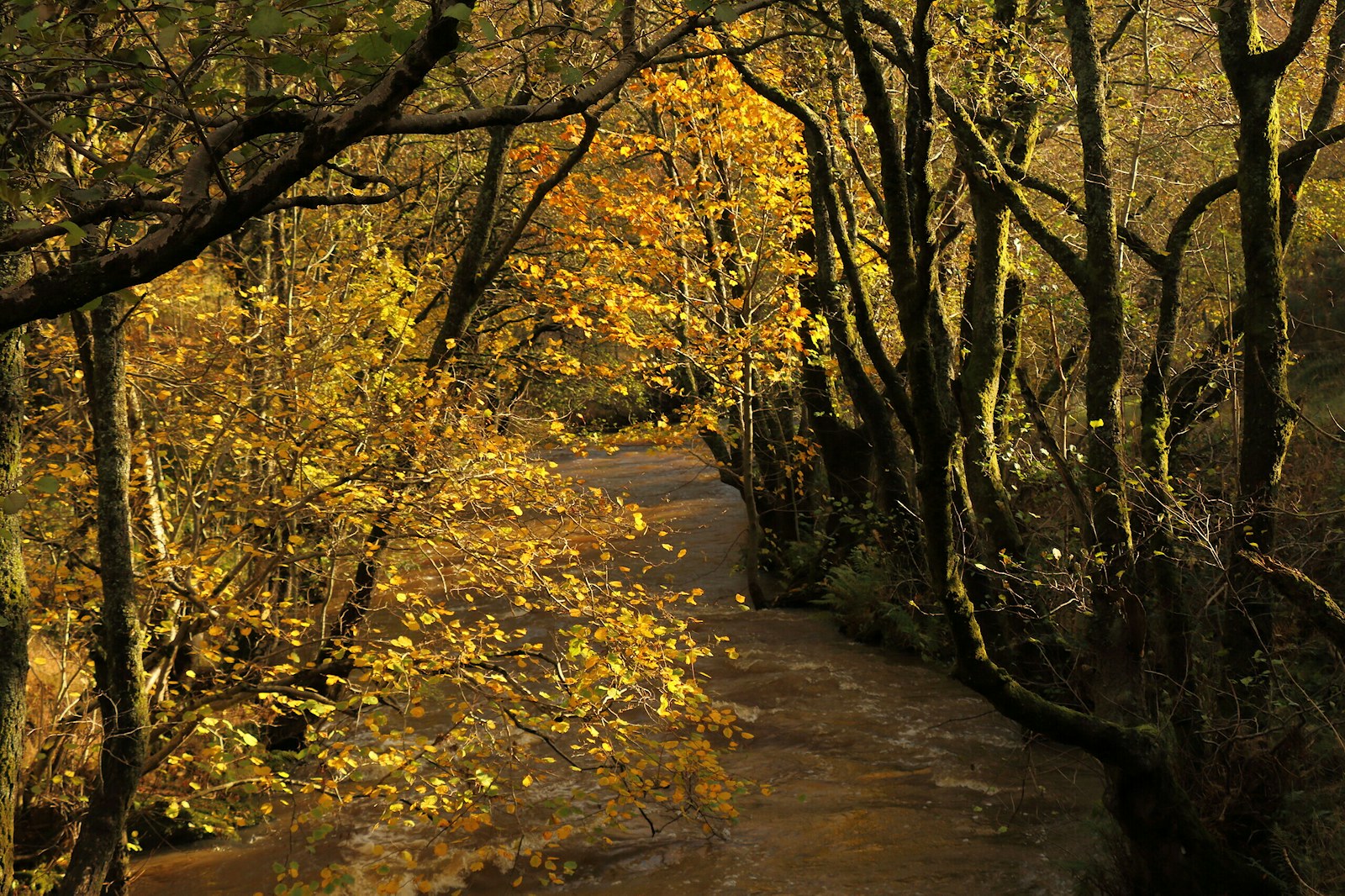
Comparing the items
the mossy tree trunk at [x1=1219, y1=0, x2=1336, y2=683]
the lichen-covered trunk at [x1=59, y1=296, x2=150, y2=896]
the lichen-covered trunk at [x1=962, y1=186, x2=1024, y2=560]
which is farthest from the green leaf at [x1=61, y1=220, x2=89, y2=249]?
the lichen-covered trunk at [x1=962, y1=186, x2=1024, y2=560]

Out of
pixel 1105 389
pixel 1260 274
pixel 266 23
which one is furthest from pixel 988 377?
pixel 266 23

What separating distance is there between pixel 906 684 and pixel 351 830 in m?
6.22

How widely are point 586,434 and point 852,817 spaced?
6.40 meters

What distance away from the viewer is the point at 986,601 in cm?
991

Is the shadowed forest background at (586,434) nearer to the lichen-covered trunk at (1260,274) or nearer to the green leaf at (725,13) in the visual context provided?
the lichen-covered trunk at (1260,274)

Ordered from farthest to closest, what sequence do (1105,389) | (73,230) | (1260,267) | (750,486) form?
(750,486) < (1105,389) < (1260,267) < (73,230)

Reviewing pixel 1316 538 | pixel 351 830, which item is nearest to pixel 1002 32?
pixel 1316 538

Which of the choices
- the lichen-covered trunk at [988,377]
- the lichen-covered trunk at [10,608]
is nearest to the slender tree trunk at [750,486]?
the lichen-covered trunk at [988,377]

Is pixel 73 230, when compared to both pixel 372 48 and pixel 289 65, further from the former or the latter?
Result: pixel 372 48

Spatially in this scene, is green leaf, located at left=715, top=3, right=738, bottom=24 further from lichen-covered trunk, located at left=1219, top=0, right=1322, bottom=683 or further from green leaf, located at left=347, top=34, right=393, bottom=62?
lichen-covered trunk, located at left=1219, top=0, right=1322, bottom=683

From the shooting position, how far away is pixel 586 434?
13836mm

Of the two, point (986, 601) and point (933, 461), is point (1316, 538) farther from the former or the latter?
point (933, 461)

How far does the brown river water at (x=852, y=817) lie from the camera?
8039 mm

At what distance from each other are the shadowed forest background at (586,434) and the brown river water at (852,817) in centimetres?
45
